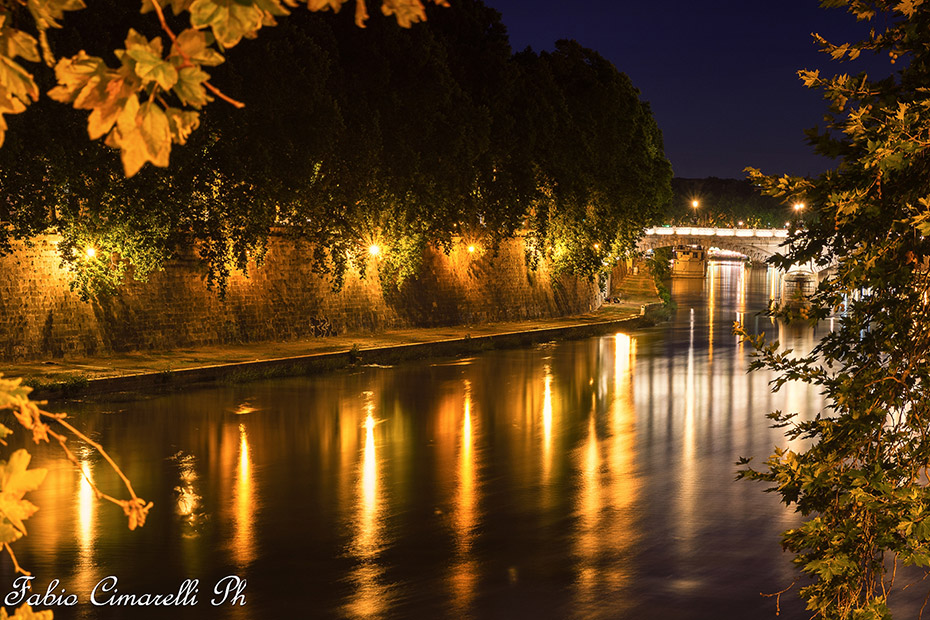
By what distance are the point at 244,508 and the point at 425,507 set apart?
6.23ft

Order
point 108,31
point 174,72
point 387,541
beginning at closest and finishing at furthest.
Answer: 1. point 174,72
2. point 387,541
3. point 108,31

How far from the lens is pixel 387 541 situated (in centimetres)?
1009

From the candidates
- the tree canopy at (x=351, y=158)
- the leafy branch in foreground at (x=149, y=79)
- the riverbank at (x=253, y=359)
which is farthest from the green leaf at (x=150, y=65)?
the tree canopy at (x=351, y=158)

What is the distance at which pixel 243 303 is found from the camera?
96.0 feet

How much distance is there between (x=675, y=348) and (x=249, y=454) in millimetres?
20726

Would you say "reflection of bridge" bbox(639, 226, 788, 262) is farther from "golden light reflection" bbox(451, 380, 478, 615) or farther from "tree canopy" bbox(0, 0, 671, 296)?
"golden light reflection" bbox(451, 380, 478, 615)

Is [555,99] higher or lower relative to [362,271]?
higher

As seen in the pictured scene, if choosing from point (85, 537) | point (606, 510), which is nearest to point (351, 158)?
point (606, 510)

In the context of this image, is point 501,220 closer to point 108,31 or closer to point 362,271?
point 362,271

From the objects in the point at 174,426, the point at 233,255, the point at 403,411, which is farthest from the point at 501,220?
the point at 174,426

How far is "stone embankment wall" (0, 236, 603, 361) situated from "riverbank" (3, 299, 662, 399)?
0.47 m

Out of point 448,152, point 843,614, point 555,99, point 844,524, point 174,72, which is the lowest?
point 843,614

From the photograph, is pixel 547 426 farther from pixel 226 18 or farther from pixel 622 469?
pixel 226 18

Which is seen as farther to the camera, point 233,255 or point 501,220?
point 501,220
